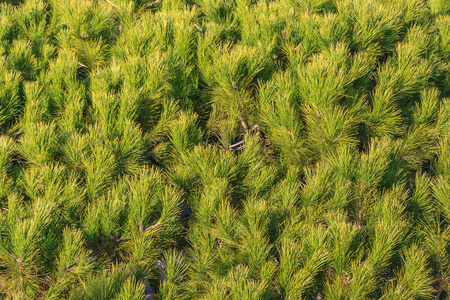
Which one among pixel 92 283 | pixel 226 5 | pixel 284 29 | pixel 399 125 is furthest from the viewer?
pixel 226 5

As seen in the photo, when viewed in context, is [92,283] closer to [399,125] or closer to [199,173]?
[199,173]

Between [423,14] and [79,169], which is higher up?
[423,14]

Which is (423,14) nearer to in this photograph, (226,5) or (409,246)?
A: (226,5)

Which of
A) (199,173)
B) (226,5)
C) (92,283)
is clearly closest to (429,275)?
(199,173)

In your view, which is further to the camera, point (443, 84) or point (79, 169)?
point (443, 84)

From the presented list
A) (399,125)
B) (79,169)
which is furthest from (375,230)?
(79,169)

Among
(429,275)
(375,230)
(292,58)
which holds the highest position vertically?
(292,58)

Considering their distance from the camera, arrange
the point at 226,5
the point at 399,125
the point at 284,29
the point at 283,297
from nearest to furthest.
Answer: the point at 283,297 → the point at 399,125 → the point at 284,29 → the point at 226,5
